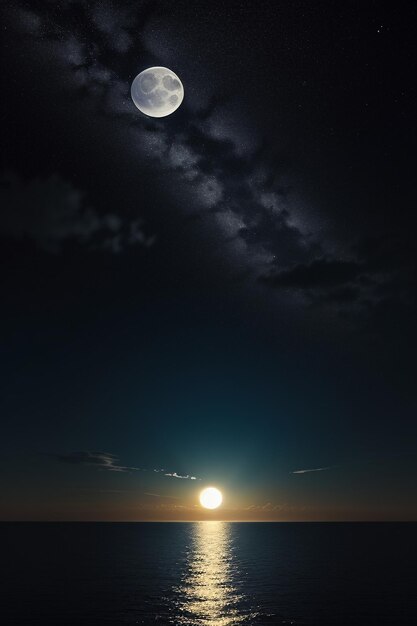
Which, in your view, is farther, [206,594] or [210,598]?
[206,594]

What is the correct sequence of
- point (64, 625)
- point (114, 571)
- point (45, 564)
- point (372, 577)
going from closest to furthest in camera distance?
point (64, 625) → point (372, 577) → point (114, 571) → point (45, 564)

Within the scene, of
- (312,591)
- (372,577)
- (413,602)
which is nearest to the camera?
(413,602)

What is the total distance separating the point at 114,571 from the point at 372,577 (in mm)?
50809

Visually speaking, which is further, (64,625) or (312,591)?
(312,591)

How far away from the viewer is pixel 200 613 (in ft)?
170

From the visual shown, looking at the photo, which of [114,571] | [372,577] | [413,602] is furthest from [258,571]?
[413,602]

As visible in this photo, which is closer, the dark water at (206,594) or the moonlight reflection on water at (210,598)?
the moonlight reflection on water at (210,598)

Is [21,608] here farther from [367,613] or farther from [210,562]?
[210,562]

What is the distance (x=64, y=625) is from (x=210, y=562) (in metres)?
73.6

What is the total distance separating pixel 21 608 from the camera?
5494cm

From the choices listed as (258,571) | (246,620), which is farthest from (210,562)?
(246,620)

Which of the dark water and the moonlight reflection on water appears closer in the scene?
the moonlight reflection on water

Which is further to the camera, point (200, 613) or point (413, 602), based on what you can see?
point (413, 602)

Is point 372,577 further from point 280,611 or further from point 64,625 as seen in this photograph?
point 64,625
